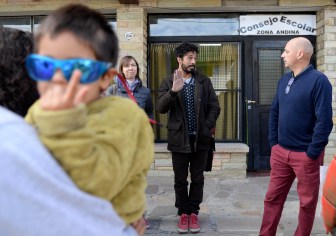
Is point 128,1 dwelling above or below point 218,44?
above

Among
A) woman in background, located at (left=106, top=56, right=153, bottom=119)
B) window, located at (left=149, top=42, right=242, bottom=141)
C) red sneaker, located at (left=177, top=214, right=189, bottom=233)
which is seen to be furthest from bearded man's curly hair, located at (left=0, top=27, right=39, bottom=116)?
window, located at (left=149, top=42, right=242, bottom=141)

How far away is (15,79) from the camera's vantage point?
50.0 inches

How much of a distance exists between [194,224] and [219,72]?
3295 millimetres

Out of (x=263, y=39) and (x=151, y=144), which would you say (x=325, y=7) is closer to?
(x=263, y=39)

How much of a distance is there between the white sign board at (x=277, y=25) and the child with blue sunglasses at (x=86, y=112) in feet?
20.0

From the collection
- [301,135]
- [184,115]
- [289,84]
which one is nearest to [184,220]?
[184,115]

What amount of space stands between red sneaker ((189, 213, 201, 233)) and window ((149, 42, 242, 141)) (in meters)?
2.74

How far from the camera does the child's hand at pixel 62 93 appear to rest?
36.5 inches

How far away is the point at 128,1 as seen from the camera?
21.1 feet

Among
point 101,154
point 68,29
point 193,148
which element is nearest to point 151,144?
point 101,154

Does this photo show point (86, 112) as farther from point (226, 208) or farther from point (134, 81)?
point (226, 208)

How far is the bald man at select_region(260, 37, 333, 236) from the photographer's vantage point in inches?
141

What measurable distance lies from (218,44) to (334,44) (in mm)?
1825

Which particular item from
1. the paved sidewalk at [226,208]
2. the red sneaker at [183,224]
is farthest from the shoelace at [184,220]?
the paved sidewalk at [226,208]
